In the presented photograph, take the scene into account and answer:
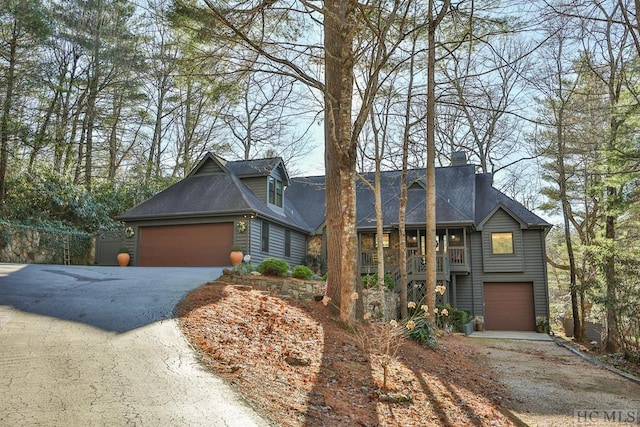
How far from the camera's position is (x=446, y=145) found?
2723cm

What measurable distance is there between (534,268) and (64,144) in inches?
834

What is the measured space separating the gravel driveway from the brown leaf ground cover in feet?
1.34

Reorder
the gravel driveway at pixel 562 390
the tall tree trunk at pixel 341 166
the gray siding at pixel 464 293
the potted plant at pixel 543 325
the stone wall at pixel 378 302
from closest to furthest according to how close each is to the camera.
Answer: the gravel driveway at pixel 562 390 → the tall tree trunk at pixel 341 166 → the stone wall at pixel 378 302 → the potted plant at pixel 543 325 → the gray siding at pixel 464 293

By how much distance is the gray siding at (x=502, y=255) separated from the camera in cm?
2036

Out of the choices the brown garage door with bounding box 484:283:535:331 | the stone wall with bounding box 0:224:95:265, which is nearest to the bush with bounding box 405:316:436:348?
the brown garage door with bounding box 484:283:535:331

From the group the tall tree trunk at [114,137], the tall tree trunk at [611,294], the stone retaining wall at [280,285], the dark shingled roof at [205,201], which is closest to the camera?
the stone retaining wall at [280,285]

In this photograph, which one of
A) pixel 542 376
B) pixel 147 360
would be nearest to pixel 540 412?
pixel 542 376

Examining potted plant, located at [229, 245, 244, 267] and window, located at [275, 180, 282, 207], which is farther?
window, located at [275, 180, 282, 207]

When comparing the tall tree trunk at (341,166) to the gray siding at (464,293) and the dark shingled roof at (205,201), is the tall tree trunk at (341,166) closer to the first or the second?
the dark shingled roof at (205,201)

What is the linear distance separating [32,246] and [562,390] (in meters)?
17.5

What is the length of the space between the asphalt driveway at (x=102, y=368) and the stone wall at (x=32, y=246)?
9.62 metres

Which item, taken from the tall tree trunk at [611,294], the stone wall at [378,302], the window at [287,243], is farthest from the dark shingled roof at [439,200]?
the tall tree trunk at [611,294]

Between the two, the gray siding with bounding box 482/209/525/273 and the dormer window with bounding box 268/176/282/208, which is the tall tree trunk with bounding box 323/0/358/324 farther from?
the gray siding with bounding box 482/209/525/273

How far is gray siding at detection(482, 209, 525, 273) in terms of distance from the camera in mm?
20359
